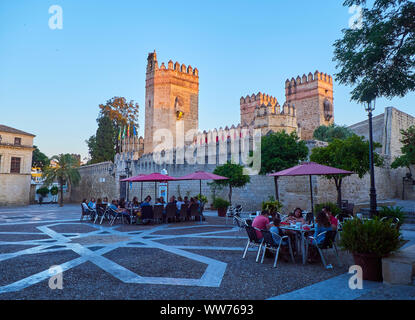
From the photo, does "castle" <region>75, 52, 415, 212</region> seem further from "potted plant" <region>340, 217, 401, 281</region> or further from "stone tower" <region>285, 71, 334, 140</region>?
"potted plant" <region>340, 217, 401, 281</region>

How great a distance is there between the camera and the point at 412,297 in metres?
3.20

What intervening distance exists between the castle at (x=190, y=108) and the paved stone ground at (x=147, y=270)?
23952mm

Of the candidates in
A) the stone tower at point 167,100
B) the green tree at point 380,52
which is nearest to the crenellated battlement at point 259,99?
the stone tower at point 167,100

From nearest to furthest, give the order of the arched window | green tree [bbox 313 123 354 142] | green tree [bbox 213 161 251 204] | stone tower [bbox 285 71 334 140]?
1. green tree [bbox 213 161 251 204]
2. green tree [bbox 313 123 354 142]
3. stone tower [bbox 285 71 334 140]
4. the arched window

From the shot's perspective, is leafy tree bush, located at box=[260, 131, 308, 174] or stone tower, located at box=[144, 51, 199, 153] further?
stone tower, located at box=[144, 51, 199, 153]

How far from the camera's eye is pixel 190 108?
35500 mm

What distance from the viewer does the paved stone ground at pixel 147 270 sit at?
11.8ft

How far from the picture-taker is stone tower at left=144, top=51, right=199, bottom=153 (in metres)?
33.4

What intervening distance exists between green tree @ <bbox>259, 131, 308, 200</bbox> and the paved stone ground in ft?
19.1

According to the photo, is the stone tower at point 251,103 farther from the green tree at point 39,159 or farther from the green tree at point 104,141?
the green tree at point 39,159

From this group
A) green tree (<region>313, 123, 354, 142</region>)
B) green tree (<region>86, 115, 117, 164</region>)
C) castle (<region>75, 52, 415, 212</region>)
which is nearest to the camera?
castle (<region>75, 52, 415, 212</region>)

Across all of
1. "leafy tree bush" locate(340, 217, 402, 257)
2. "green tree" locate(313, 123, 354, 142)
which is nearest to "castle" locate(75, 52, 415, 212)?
"green tree" locate(313, 123, 354, 142)

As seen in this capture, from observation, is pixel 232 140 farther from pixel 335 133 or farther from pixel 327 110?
pixel 327 110
